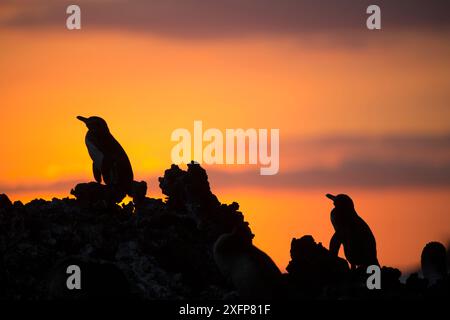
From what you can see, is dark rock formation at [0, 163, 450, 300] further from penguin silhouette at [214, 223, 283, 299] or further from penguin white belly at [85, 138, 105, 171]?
penguin white belly at [85, 138, 105, 171]

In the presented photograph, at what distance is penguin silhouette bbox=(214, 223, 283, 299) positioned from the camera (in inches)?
1234

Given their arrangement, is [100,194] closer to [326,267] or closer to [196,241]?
[196,241]

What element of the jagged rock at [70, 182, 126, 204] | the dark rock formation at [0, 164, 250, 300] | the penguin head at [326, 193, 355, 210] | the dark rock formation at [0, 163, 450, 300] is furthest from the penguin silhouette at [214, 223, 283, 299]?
the penguin head at [326, 193, 355, 210]

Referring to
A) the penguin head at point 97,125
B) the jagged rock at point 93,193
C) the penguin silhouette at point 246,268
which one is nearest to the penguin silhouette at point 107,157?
the penguin head at point 97,125

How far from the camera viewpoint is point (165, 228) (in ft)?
112

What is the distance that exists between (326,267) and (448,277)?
9.48 feet

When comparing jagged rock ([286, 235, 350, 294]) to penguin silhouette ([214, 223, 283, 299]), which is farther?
jagged rock ([286, 235, 350, 294])

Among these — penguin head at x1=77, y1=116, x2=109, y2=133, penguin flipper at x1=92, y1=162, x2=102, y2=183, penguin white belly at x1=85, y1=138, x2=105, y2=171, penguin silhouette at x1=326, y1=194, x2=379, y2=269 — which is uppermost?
penguin head at x1=77, y1=116, x2=109, y2=133

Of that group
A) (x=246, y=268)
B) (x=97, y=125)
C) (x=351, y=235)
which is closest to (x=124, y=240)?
(x=246, y=268)

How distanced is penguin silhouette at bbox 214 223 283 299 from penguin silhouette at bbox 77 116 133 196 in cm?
352

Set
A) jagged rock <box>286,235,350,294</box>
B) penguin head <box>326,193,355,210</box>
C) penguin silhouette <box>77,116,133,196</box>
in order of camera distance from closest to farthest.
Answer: jagged rock <box>286,235,350,294</box>
penguin silhouette <box>77,116,133,196</box>
penguin head <box>326,193,355,210</box>

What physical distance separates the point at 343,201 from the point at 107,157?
6.63 m
